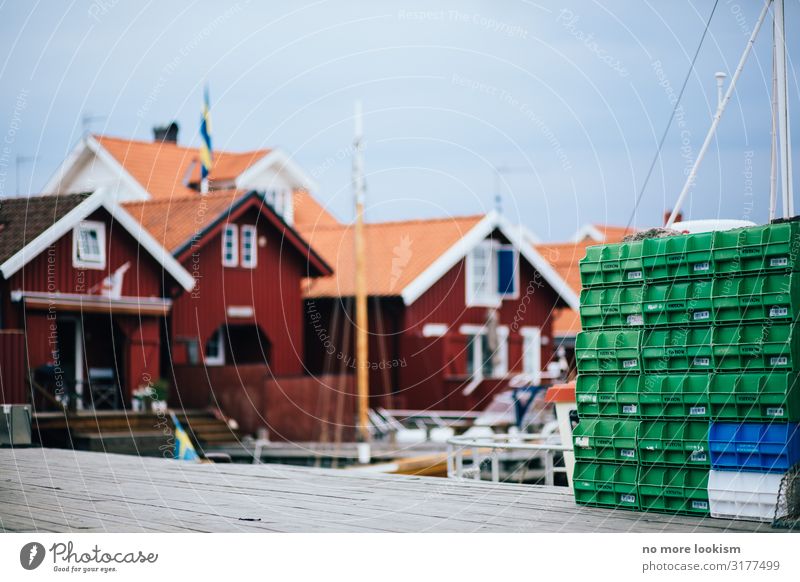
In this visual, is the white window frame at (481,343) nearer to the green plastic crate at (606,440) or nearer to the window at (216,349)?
the window at (216,349)

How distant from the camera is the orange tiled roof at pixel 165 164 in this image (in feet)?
107

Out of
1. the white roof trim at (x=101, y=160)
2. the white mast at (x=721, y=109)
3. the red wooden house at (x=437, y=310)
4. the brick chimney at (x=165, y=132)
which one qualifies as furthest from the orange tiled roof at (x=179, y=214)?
the white mast at (x=721, y=109)

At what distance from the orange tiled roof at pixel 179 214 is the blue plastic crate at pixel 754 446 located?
18.6 metres

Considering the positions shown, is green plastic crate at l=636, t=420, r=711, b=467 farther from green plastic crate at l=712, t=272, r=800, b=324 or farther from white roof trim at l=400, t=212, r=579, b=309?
white roof trim at l=400, t=212, r=579, b=309

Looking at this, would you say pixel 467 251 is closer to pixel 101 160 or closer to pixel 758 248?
pixel 101 160

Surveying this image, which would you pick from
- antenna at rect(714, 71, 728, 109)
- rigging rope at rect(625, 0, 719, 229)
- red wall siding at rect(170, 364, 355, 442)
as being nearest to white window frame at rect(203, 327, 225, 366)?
red wall siding at rect(170, 364, 355, 442)

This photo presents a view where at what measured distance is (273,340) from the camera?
87.9ft

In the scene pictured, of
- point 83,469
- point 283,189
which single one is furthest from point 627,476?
point 283,189

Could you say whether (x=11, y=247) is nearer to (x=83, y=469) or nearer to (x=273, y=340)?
(x=273, y=340)

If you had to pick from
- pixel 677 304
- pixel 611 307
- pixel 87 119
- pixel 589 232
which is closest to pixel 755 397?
pixel 677 304

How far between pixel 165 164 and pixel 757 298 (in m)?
28.2

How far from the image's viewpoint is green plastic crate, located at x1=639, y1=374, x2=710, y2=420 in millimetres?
7254

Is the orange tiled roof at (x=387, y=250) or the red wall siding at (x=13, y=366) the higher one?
the orange tiled roof at (x=387, y=250)

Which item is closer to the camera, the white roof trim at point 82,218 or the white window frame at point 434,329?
the white roof trim at point 82,218
